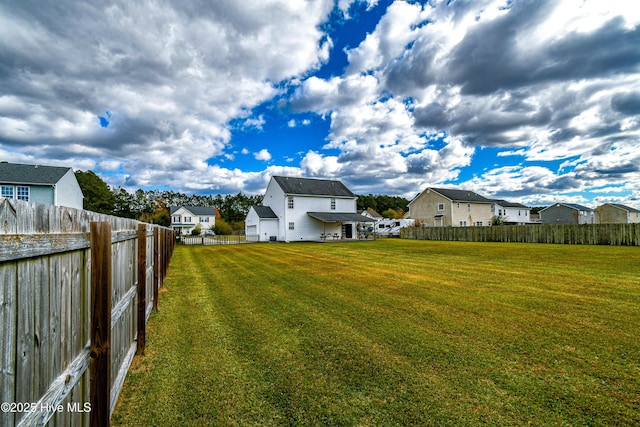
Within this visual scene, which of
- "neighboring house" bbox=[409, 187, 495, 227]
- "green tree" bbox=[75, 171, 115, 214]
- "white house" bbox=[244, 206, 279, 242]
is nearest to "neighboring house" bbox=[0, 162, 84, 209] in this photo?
"white house" bbox=[244, 206, 279, 242]

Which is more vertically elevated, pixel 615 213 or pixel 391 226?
pixel 615 213

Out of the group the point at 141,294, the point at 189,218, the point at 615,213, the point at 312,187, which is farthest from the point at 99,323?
the point at 615,213

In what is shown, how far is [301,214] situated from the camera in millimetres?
33875

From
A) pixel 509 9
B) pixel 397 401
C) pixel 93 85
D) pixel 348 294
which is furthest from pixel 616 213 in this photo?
pixel 93 85

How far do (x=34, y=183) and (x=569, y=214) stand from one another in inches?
2869

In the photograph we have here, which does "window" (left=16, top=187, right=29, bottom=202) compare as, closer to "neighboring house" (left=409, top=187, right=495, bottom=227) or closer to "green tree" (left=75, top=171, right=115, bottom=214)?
"green tree" (left=75, top=171, right=115, bottom=214)

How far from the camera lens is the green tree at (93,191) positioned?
52.7 meters

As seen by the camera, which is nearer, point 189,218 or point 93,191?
point 93,191

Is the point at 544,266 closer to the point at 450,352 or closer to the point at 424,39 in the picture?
the point at 450,352

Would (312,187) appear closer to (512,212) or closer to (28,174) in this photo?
(28,174)

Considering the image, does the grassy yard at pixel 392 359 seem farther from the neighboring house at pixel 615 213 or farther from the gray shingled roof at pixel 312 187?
the neighboring house at pixel 615 213

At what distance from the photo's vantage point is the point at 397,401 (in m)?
3.07

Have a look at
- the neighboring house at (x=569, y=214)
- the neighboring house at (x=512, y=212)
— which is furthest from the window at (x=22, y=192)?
the neighboring house at (x=569, y=214)

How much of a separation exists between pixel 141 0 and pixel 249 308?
10.6 m
